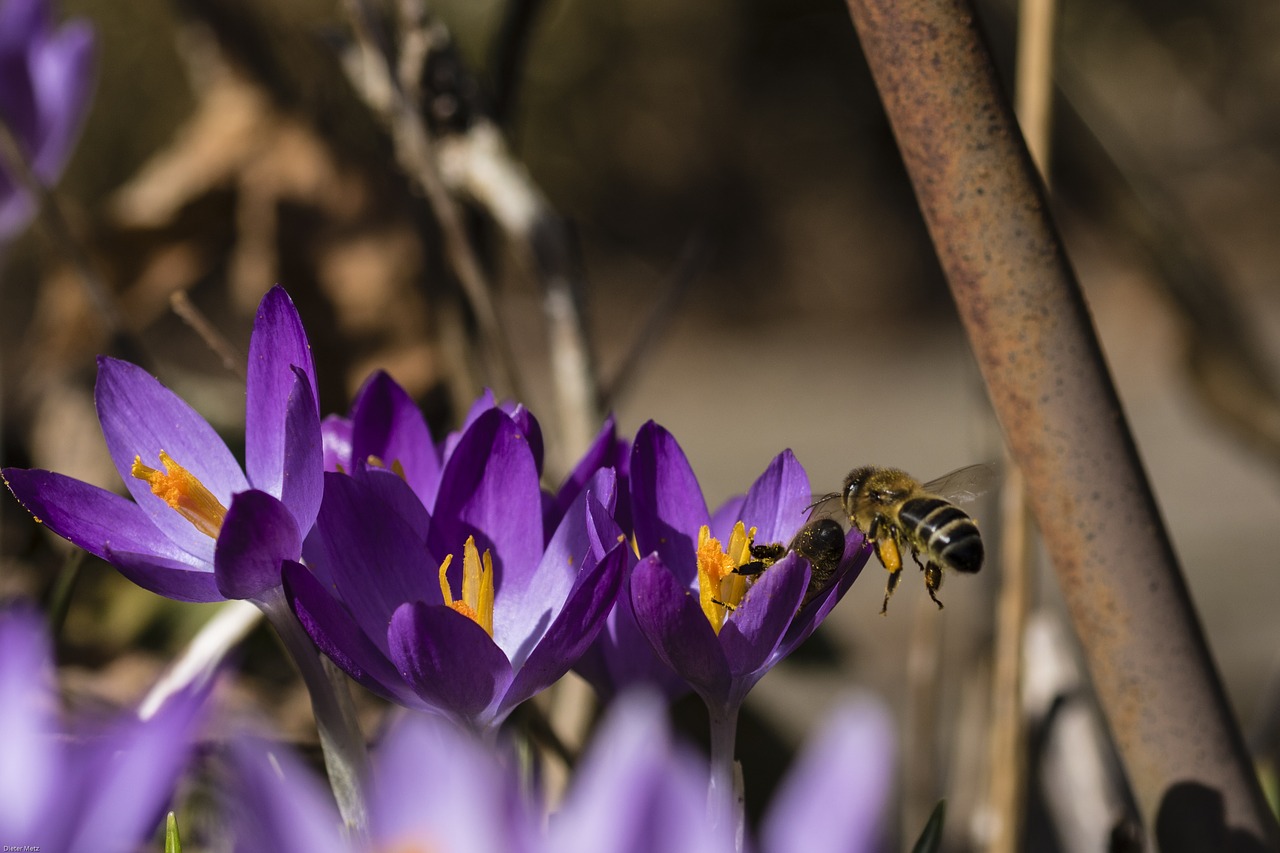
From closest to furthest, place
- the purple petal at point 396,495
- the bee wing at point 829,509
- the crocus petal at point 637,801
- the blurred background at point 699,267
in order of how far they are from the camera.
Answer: the crocus petal at point 637,801 < the purple petal at point 396,495 < the bee wing at point 829,509 < the blurred background at point 699,267

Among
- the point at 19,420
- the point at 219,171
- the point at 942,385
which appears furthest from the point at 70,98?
the point at 942,385

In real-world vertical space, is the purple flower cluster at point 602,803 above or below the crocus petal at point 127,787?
above

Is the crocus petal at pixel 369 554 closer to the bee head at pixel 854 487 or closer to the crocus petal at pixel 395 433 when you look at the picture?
the crocus petal at pixel 395 433

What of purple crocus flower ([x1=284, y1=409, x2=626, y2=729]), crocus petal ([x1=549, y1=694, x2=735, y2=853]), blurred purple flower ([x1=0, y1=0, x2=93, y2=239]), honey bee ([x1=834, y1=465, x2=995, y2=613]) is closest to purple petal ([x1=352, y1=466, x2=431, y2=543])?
purple crocus flower ([x1=284, y1=409, x2=626, y2=729])

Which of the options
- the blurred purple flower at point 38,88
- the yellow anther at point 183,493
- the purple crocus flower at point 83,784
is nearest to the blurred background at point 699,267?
the blurred purple flower at point 38,88

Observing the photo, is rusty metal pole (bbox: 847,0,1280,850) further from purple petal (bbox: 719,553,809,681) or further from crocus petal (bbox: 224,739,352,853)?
crocus petal (bbox: 224,739,352,853)

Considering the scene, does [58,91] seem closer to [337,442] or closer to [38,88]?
[38,88]

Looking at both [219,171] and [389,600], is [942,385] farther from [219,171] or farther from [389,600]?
[389,600]

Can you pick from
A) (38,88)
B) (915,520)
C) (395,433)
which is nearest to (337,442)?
(395,433)
